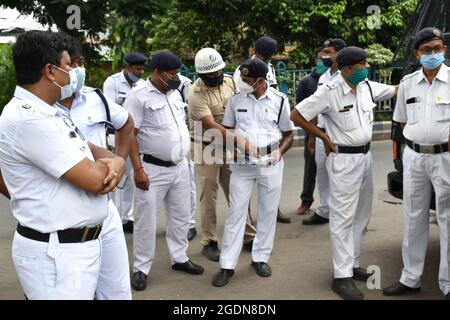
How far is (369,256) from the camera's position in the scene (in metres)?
5.14

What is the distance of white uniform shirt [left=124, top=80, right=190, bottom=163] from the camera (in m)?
4.58

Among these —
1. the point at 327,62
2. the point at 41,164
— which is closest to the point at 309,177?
the point at 327,62

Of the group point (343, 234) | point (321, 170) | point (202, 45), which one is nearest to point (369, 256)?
point (343, 234)

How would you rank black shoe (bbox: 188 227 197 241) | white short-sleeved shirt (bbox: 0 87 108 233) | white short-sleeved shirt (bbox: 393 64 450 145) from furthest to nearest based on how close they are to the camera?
black shoe (bbox: 188 227 197 241) < white short-sleeved shirt (bbox: 393 64 450 145) < white short-sleeved shirt (bbox: 0 87 108 233)

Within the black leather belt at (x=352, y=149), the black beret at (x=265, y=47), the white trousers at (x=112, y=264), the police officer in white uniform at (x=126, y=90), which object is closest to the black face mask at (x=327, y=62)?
the black beret at (x=265, y=47)

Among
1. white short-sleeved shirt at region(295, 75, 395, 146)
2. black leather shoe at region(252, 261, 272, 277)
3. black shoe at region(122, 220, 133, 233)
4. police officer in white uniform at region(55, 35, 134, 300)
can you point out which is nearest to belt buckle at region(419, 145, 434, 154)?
white short-sleeved shirt at region(295, 75, 395, 146)

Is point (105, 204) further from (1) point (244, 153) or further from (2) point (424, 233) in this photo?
(2) point (424, 233)

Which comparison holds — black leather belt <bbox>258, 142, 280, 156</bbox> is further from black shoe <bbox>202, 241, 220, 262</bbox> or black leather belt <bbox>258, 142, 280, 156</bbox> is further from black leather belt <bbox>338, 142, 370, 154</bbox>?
black shoe <bbox>202, 241, 220, 262</bbox>

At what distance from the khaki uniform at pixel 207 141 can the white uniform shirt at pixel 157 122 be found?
308 mm

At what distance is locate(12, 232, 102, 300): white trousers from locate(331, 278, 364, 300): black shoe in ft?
7.43

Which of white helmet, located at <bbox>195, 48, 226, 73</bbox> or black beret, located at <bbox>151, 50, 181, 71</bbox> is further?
white helmet, located at <bbox>195, 48, 226, 73</bbox>

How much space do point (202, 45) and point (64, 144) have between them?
1442 cm
